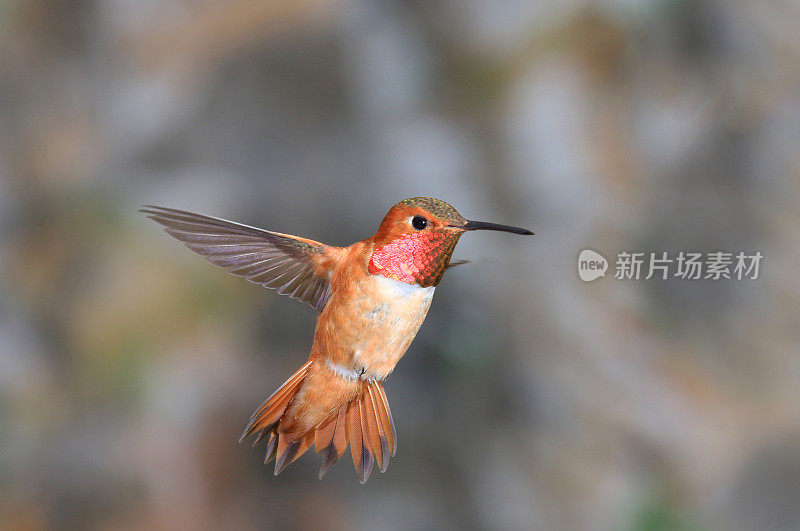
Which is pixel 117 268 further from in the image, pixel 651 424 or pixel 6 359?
pixel 651 424

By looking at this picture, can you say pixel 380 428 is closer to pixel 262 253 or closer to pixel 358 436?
pixel 358 436

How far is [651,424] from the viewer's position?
987 millimetres

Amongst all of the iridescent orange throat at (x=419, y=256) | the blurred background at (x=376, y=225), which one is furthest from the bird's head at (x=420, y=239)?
the blurred background at (x=376, y=225)

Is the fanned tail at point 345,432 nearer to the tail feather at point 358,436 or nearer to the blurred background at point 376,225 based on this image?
the tail feather at point 358,436

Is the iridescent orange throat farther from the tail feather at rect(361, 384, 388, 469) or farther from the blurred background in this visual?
the blurred background

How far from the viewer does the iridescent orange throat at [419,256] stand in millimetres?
308

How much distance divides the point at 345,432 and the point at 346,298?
0.31 feet

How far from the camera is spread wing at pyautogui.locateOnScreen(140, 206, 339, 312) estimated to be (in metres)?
0.30

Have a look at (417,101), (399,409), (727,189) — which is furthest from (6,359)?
(727,189)

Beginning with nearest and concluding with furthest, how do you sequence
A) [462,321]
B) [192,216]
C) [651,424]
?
[192,216], [462,321], [651,424]

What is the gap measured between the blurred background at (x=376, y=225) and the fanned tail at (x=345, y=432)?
0.45 meters

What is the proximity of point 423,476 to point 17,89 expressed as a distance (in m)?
0.78

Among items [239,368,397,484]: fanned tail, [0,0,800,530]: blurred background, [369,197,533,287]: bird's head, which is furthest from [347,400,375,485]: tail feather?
[0,0,800,530]: blurred background

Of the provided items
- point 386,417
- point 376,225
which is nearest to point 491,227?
point 386,417
